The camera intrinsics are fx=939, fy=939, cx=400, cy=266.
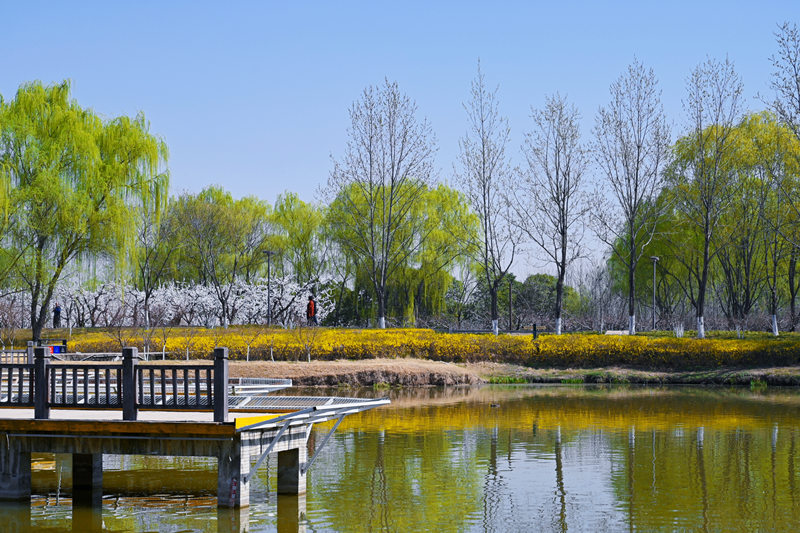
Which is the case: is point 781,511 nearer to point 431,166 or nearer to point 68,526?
point 68,526

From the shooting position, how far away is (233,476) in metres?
11.7

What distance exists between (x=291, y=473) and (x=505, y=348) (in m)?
23.3

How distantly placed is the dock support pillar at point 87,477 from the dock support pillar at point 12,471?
2.11ft

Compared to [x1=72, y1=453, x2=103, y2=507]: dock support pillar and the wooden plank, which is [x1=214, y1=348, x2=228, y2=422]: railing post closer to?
the wooden plank

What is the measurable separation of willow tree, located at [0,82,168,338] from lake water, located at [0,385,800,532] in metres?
19.1

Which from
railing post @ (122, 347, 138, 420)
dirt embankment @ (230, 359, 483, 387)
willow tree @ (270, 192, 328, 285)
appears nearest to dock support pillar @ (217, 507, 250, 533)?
railing post @ (122, 347, 138, 420)

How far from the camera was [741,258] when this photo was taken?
51906 millimetres

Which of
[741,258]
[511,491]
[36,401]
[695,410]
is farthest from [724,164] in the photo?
[36,401]

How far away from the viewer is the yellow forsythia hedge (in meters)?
34.0

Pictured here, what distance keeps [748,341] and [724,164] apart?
12141 mm

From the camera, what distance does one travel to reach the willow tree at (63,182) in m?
36.1

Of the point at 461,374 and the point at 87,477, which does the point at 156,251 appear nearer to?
the point at 461,374

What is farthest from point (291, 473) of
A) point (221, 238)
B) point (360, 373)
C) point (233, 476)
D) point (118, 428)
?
point (221, 238)

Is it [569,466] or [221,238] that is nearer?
[569,466]
